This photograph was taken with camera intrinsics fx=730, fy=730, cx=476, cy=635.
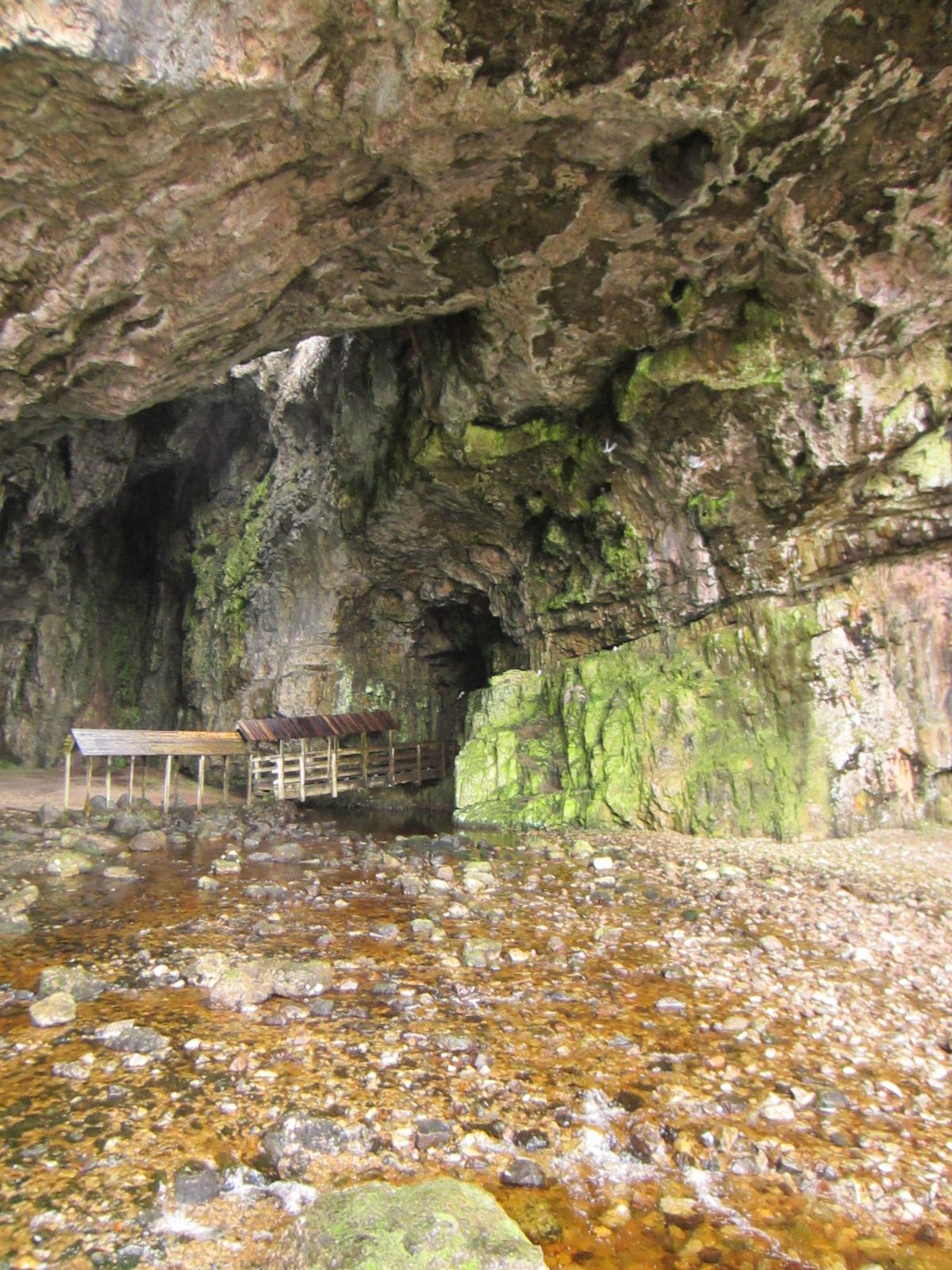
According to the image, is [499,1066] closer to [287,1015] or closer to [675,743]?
[287,1015]

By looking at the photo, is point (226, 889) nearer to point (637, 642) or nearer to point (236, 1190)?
point (236, 1190)

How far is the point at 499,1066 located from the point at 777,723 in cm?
851

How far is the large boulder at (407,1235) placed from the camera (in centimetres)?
283

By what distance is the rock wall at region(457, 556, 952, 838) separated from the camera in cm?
1106

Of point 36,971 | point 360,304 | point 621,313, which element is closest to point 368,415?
point 360,304

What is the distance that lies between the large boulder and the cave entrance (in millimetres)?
16845

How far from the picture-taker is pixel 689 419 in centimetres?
1238

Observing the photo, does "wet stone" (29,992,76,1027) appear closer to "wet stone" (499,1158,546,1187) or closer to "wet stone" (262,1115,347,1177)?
"wet stone" (262,1115,347,1177)

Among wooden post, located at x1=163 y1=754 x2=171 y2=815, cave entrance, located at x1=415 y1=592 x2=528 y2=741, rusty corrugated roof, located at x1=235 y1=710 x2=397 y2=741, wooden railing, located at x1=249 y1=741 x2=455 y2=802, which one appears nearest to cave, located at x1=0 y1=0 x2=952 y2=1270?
rusty corrugated roof, located at x1=235 y1=710 x2=397 y2=741

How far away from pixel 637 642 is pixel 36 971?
1119cm

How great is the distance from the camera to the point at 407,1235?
2906 mm

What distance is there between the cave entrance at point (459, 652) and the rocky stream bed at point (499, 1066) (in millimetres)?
11861

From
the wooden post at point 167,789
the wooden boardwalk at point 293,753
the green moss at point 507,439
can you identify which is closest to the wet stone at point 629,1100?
the green moss at point 507,439

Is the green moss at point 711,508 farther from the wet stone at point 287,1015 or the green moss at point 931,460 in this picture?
the wet stone at point 287,1015
